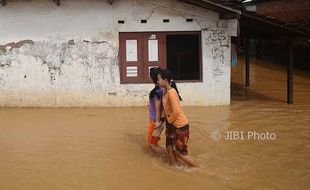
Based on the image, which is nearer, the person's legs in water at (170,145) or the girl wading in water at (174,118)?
the girl wading in water at (174,118)

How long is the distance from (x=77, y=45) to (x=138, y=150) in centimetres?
499

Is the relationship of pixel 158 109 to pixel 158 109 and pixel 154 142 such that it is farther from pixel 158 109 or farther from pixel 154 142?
pixel 154 142

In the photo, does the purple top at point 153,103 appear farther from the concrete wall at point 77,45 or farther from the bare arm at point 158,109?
the concrete wall at point 77,45

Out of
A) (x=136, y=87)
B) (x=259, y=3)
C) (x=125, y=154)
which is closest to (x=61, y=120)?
(x=136, y=87)

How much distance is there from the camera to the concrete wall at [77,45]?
12141 mm

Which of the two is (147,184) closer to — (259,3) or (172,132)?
(172,132)

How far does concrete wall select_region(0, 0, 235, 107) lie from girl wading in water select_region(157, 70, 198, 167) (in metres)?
5.52

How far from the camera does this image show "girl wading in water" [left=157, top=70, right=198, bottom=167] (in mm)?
6746

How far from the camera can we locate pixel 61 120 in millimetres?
10852

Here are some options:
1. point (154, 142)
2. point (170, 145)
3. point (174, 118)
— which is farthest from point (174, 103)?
point (154, 142)

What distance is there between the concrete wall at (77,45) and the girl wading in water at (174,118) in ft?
18.1

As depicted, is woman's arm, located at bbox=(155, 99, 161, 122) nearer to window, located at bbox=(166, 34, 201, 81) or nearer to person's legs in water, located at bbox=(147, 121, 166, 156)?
person's legs in water, located at bbox=(147, 121, 166, 156)

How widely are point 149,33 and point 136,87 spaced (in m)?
1.56

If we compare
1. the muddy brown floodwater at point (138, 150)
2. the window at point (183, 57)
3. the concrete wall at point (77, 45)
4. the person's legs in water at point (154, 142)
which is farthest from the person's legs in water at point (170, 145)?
the window at point (183, 57)
